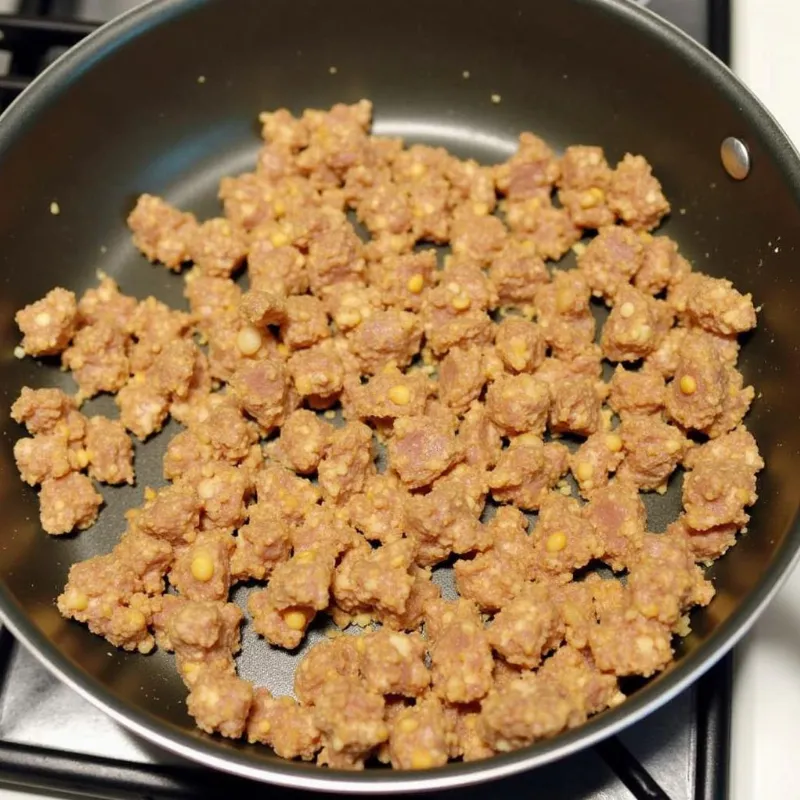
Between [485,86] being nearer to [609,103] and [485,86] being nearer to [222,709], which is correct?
[609,103]

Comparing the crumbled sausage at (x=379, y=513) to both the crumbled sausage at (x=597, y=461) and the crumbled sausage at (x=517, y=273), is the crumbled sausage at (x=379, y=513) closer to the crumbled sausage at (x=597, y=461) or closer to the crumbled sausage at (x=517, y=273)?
the crumbled sausage at (x=597, y=461)

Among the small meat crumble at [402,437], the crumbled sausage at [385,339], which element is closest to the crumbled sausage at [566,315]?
the small meat crumble at [402,437]

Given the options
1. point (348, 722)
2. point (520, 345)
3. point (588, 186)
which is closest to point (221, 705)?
point (348, 722)

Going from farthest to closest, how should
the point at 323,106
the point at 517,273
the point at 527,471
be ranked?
1. the point at 323,106
2. the point at 517,273
3. the point at 527,471

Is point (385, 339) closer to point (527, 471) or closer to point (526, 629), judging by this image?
point (527, 471)

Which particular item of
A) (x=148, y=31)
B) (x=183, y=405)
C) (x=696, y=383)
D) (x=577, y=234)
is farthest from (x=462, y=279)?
(x=148, y=31)
